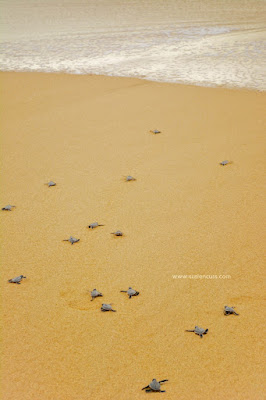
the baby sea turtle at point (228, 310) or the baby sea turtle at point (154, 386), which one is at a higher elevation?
the baby sea turtle at point (228, 310)

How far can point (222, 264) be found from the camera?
2898 millimetres

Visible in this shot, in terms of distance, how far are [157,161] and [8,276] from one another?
2.18 m

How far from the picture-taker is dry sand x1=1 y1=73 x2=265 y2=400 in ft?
7.11

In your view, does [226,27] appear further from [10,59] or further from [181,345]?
[181,345]

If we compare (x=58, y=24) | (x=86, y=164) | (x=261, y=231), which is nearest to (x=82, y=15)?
(x=58, y=24)

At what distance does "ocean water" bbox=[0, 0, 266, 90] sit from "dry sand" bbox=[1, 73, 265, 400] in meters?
2.62

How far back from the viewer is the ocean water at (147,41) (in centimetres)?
816

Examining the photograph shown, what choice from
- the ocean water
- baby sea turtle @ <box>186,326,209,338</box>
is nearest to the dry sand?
baby sea turtle @ <box>186,326,209,338</box>

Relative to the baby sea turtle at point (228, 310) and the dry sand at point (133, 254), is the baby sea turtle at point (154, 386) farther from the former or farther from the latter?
the baby sea turtle at point (228, 310)

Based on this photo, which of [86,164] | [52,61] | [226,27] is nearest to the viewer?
[86,164]

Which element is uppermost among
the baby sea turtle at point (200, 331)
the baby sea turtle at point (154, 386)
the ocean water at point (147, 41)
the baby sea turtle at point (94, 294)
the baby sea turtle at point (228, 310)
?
the ocean water at point (147, 41)

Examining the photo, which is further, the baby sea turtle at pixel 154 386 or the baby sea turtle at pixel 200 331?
→ the baby sea turtle at pixel 200 331

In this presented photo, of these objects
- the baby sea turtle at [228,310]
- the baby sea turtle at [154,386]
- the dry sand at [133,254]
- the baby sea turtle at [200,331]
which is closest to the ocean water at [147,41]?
the dry sand at [133,254]

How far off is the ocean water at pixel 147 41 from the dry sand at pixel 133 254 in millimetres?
2625
